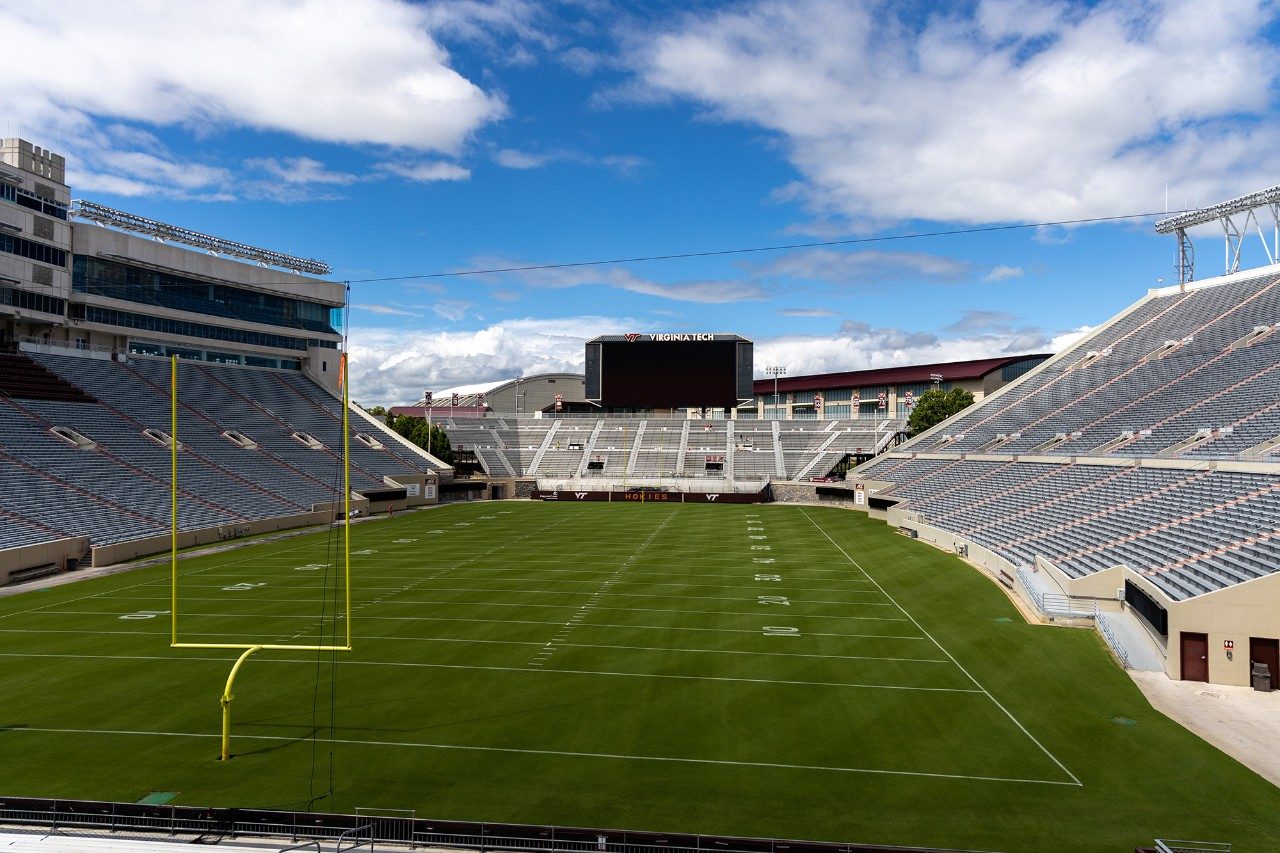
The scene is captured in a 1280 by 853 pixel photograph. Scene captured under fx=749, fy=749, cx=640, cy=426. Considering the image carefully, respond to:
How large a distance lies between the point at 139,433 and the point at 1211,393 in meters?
58.5

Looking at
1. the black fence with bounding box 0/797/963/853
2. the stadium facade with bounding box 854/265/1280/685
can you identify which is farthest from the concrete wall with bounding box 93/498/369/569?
the stadium facade with bounding box 854/265/1280/685

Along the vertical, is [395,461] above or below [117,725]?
above

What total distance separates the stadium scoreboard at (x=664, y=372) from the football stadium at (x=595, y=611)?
13.6 m

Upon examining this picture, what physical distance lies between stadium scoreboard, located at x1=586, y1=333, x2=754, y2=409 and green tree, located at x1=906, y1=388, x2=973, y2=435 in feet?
48.4

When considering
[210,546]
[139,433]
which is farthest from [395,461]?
[210,546]

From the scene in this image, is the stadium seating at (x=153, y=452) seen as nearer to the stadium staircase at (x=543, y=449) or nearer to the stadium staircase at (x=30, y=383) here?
the stadium staircase at (x=30, y=383)

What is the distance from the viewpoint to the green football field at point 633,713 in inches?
422

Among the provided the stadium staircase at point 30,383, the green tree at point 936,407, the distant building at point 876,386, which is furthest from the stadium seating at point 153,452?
the distant building at point 876,386

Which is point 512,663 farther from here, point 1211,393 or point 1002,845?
point 1211,393

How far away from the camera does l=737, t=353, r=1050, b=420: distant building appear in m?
74.9

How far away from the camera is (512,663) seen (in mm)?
17328

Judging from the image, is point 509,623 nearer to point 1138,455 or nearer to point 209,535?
point 209,535

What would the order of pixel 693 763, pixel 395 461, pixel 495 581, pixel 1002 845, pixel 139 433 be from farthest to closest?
pixel 395 461 < pixel 139 433 < pixel 495 581 < pixel 693 763 < pixel 1002 845

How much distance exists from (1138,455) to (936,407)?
105 feet
